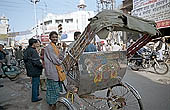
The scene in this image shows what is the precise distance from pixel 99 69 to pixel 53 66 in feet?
3.78

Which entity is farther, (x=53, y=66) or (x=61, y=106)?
(x=53, y=66)

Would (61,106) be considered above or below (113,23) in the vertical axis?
below

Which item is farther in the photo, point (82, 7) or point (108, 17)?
point (82, 7)

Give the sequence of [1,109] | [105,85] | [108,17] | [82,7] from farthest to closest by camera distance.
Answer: [82,7]
[1,109]
[105,85]
[108,17]

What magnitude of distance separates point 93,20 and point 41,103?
118 inches

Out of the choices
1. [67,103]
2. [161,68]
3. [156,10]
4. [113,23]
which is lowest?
[161,68]

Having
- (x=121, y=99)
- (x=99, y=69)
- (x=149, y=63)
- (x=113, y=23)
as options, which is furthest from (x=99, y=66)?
(x=149, y=63)

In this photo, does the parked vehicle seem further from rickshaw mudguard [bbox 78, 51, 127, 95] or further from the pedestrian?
the pedestrian

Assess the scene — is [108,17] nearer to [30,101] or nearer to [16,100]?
[30,101]

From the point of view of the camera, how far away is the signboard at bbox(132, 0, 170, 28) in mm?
10695

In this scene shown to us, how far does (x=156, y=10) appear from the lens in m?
11.5

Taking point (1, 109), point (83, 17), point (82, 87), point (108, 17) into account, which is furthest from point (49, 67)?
point (83, 17)

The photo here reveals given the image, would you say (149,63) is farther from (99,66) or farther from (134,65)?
(99,66)

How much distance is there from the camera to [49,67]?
10.5 feet
